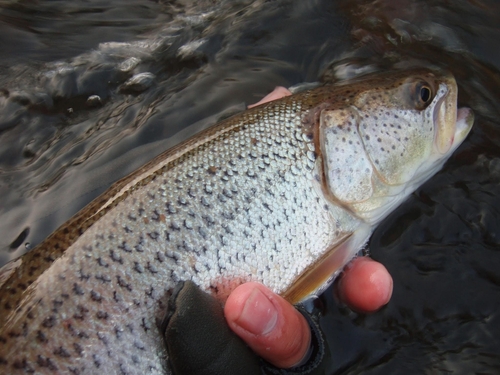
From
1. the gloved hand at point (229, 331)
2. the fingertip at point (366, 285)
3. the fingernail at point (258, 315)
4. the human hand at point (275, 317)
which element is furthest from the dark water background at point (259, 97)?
the fingernail at point (258, 315)

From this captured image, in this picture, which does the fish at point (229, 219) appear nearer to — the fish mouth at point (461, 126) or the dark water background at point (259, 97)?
the fish mouth at point (461, 126)

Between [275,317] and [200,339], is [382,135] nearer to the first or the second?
[275,317]

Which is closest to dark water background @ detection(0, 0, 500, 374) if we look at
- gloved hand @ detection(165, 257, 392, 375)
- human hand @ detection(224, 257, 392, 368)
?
human hand @ detection(224, 257, 392, 368)

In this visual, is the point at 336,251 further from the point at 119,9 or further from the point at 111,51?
the point at 119,9

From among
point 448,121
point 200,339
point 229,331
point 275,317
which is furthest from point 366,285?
point 448,121

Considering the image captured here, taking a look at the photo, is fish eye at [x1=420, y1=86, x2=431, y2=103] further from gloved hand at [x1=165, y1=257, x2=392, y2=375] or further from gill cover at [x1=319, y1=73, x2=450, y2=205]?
gloved hand at [x1=165, y1=257, x2=392, y2=375]

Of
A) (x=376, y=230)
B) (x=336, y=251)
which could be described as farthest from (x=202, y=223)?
(x=376, y=230)

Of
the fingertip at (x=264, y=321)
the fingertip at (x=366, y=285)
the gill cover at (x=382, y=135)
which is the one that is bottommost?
the fingertip at (x=366, y=285)
